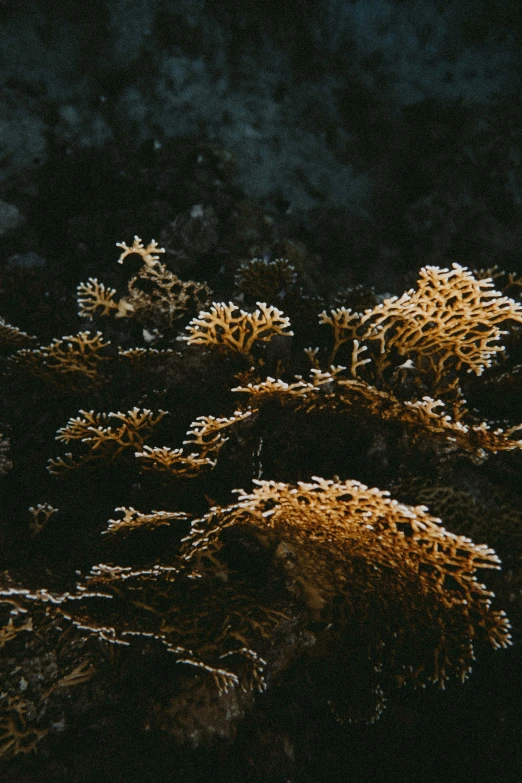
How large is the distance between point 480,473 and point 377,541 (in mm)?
953

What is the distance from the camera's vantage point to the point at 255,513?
2172 mm

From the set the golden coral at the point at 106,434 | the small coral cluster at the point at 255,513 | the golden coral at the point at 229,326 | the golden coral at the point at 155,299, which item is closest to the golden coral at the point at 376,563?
the small coral cluster at the point at 255,513

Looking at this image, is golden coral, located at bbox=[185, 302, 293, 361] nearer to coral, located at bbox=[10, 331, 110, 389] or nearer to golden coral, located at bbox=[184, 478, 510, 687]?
coral, located at bbox=[10, 331, 110, 389]

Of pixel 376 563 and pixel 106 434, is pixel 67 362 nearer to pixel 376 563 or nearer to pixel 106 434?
pixel 106 434

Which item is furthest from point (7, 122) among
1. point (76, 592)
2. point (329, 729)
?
point (329, 729)

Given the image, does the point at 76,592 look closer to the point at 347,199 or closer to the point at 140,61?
the point at 347,199

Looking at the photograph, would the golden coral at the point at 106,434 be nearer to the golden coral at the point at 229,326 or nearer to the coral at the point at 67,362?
the coral at the point at 67,362

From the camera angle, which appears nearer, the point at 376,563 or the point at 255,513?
the point at 255,513

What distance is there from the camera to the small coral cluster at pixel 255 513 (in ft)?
7.11

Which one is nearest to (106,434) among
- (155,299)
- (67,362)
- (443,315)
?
(67,362)

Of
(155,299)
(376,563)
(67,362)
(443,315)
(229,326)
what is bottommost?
(376,563)

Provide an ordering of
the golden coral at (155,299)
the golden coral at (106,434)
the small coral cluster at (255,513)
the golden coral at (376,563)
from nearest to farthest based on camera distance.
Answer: the golden coral at (376,563) < the small coral cluster at (255,513) < the golden coral at (106,434) < the golden coral at (155,299)

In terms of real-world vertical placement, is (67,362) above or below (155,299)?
below

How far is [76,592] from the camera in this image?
7.13 ft
